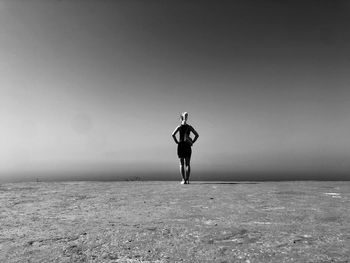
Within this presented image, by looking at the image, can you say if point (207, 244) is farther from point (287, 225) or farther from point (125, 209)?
point (125, 209)

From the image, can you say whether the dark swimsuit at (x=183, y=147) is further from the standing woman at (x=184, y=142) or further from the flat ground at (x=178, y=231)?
the flat ground at (x=178, y=231)

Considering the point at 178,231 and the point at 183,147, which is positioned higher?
the point at 183,147

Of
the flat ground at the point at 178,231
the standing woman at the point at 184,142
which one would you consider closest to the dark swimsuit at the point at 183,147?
the standing woman at the point at 184,142

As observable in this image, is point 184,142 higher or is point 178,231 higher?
point 184,142

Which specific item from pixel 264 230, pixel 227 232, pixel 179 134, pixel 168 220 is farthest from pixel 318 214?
pixel 179 134

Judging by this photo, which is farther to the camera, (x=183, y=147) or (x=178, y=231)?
(x=183, y=147)

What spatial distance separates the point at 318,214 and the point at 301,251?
1.80 m

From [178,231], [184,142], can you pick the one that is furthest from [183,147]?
[178,231]

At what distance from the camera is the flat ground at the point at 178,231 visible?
2475mm

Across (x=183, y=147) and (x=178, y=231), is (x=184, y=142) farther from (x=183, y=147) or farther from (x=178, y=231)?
(x=178, y=231)

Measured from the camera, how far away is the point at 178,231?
10.4ft

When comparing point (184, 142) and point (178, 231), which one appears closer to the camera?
point (178, 231)

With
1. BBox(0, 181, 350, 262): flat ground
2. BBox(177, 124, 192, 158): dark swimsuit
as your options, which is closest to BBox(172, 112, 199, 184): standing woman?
BBox(177, 124, 192, 158): dark swimsuit

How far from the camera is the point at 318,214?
407 cm
